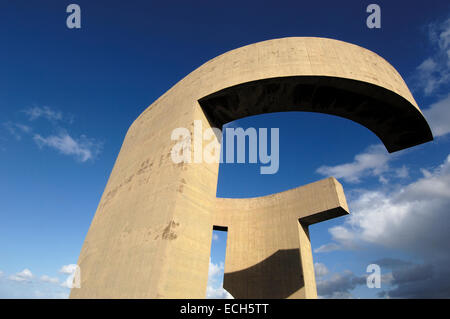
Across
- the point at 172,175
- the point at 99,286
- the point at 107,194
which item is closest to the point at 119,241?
the point at 99,286

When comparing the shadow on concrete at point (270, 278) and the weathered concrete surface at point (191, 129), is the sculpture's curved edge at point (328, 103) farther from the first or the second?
the shadow on concrete at point (270, 278)

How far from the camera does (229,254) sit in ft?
52.9

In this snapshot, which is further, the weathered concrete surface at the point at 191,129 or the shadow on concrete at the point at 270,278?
the shadow on concrete at the point at 270,278

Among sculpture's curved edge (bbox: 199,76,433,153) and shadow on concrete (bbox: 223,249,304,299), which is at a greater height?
sculpture's curved edge (bbox: 199,76,433,153)

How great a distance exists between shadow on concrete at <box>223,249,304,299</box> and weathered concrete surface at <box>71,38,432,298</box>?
29.8 feet

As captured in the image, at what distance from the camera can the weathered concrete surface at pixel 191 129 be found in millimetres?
4676

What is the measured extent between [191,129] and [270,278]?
1215 centimetres

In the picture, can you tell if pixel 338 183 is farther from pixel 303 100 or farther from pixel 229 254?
pixel 303 100

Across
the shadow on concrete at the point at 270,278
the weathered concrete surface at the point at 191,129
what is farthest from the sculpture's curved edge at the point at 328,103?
the shadow on concrete at the point at 270,278

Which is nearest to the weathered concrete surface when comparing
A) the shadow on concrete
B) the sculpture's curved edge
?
the sculpture's curved edge

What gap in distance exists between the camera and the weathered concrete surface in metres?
4.68

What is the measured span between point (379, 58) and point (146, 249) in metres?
7.75

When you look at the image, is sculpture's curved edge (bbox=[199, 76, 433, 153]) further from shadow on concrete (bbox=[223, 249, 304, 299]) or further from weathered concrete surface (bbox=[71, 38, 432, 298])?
shadow on concrete (bbox=[223, 249, 304, 299])

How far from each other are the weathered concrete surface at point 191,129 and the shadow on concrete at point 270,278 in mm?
9076
